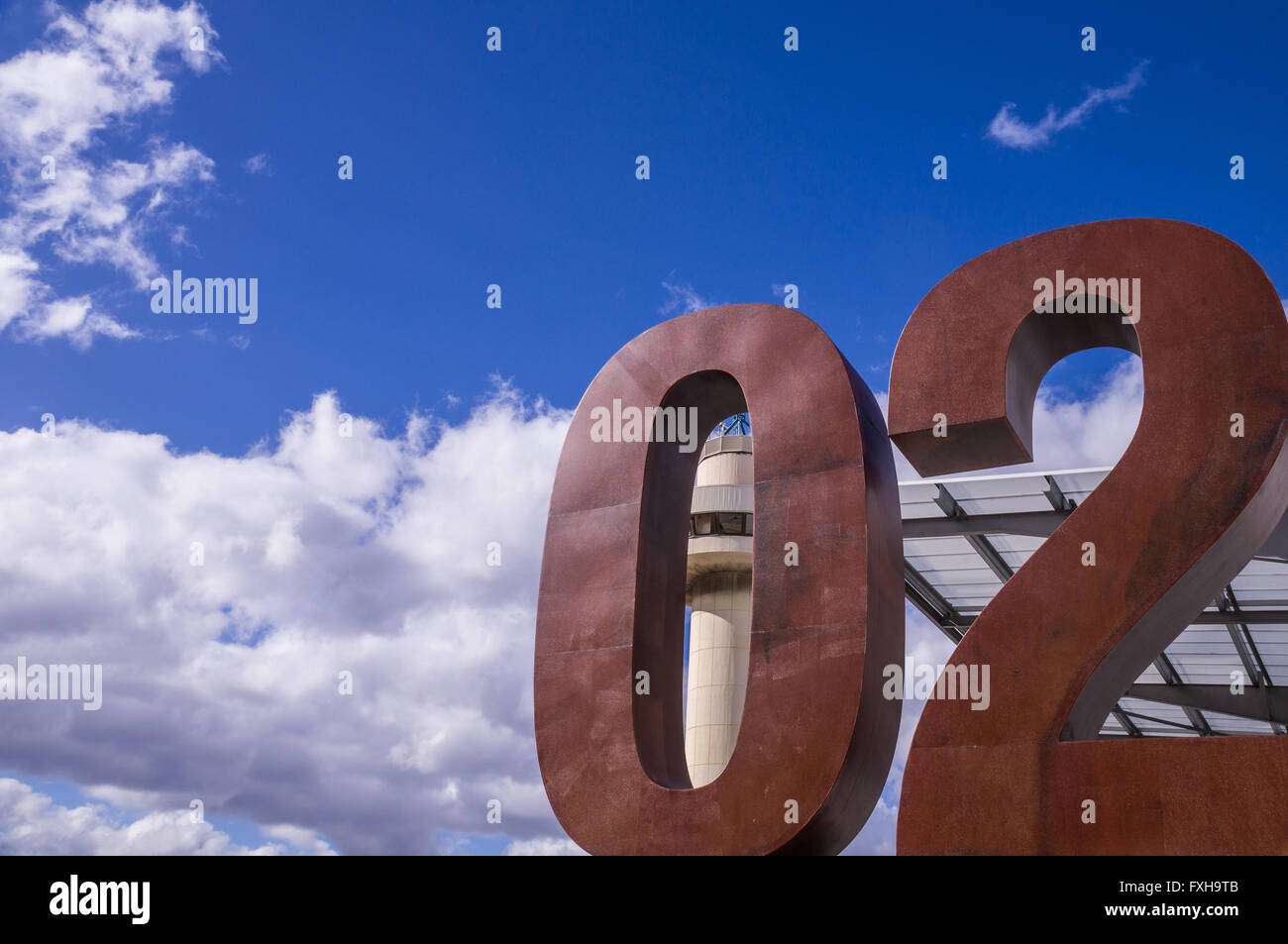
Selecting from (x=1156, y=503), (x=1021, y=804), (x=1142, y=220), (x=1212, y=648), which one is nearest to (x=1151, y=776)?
(x=1021, y=804)

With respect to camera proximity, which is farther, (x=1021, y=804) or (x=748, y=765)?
(x=748, y=765)

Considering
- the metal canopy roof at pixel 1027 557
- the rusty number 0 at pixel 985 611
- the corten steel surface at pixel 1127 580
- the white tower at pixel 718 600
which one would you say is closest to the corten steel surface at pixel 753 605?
the rusty number 0 at pixel 985 611

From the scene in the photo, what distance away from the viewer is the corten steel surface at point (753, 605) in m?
8.73

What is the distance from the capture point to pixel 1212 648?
31734 millimetres

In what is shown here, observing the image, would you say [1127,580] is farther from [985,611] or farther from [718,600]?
[718,600]

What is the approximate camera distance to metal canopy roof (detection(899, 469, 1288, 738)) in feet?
79.7

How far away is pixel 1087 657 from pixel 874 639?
1.54 metres

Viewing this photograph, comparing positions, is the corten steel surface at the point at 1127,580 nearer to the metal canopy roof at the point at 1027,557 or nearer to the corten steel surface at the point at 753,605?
the corten steel surface at the point at 753,605

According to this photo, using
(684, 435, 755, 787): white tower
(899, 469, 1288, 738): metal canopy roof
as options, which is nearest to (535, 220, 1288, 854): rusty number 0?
(899, 469, 1288, 738): metal canopy roof

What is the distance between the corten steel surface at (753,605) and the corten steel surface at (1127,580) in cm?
65
